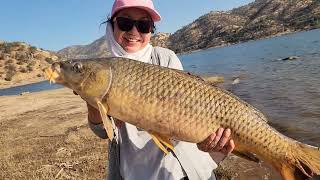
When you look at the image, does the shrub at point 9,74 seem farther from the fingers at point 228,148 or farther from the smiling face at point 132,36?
the fingers at point 228,148

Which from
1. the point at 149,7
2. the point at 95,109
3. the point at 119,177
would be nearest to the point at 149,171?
the point at 119,177

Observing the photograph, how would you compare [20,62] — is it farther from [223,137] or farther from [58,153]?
[223,137]

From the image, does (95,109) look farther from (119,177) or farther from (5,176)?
(5,176)

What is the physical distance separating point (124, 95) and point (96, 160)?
5.83 m

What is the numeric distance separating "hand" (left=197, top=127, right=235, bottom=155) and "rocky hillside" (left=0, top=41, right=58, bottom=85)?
60.4 metres

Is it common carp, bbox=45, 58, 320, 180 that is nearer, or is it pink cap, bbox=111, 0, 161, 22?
common carp, bbox=45, 58, 320, 180

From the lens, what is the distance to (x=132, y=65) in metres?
3.92

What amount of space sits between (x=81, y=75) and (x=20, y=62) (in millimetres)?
74200

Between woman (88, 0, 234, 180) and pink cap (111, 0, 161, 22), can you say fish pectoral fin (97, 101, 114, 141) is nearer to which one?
woman (88, 0, 234, 180)

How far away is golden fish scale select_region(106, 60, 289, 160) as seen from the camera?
3.77 metres

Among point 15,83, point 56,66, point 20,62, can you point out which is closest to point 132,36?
point 56,66

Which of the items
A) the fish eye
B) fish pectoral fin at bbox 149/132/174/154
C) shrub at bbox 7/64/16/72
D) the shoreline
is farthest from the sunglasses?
shrub at bbox 7/64/16/72

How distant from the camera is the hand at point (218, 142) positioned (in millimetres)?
3951

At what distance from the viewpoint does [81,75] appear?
399cm
